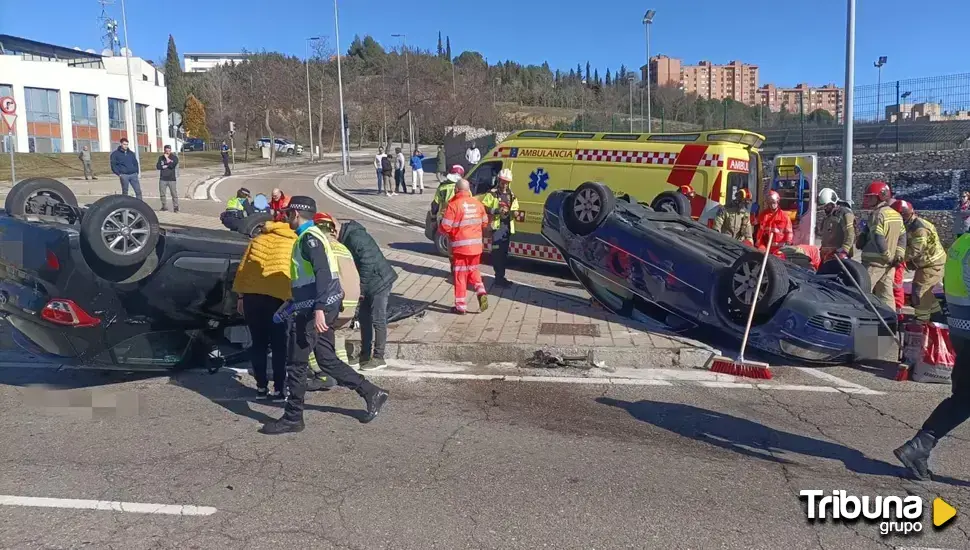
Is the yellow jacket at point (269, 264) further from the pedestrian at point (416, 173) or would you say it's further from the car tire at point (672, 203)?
the pedestrian at point (416, 173)

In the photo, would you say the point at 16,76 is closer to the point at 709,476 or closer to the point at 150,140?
the point at 150,140

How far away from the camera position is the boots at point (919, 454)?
4.43 meters

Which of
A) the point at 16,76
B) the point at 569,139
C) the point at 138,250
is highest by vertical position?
the point at 16,76

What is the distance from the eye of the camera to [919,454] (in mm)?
4422

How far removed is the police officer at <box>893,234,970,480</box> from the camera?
4.30 m

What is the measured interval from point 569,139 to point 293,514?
362 inches

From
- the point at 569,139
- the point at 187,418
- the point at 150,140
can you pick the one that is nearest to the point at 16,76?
the point at 150,140

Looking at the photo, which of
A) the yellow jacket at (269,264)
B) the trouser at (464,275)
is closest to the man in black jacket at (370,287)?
the yellow jacket at (269,264)

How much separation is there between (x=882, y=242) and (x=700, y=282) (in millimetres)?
2315

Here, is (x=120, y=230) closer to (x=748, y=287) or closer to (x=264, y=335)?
(x=264, y=335)

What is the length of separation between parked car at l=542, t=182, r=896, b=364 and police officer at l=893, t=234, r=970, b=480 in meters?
2.46

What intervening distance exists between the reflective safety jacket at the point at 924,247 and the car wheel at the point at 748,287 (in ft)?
6.81

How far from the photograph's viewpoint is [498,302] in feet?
31.7

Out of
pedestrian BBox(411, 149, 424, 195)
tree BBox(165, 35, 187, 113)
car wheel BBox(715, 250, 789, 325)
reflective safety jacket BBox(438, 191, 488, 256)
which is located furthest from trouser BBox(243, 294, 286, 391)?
tree BBox(165, 35, 187, 113)
